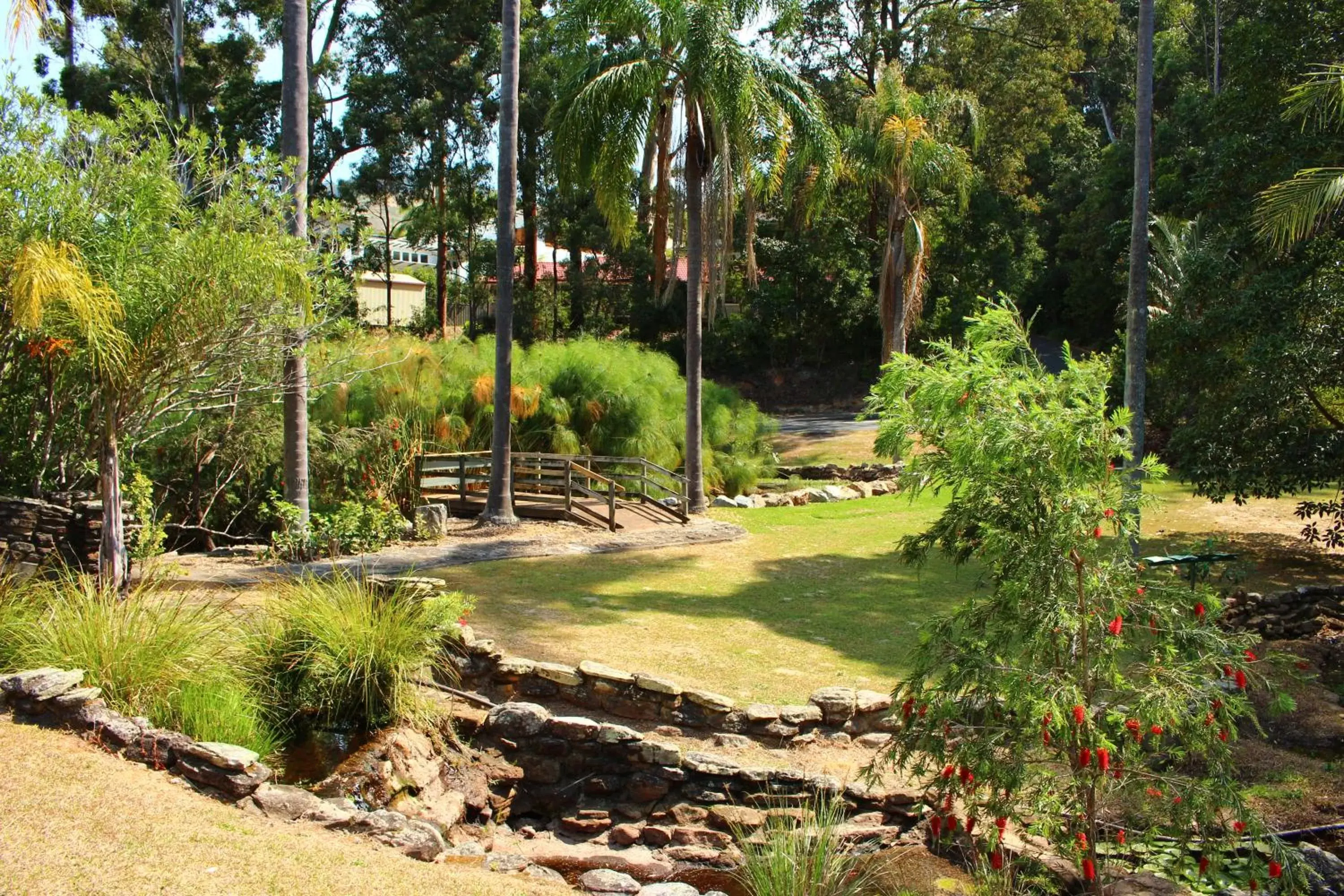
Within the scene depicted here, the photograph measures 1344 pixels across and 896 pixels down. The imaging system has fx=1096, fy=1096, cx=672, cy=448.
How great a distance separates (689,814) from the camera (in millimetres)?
7527

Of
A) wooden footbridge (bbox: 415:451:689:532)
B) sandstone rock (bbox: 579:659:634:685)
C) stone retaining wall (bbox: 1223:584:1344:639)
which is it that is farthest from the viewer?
wooden footbridge (bbox: 415:451:689:532)

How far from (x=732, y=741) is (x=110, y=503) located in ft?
17.9

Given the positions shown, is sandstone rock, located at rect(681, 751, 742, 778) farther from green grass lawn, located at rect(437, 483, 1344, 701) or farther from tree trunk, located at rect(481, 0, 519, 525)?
tree trunk, located at rect(481, 0, 519, 525)

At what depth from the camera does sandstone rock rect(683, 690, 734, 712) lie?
Result: 838 cm

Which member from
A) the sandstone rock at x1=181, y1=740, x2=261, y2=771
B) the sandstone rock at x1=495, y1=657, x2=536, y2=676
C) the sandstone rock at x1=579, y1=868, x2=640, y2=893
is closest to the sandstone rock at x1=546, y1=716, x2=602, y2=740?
the sandstone rock at x1=495, y1=657, x2=536, y2=676

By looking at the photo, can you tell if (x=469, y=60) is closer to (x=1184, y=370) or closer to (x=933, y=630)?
(x=1184, y=370)

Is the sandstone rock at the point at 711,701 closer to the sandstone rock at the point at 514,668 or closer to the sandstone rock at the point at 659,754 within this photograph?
the sandstone rock at the point at 659,754

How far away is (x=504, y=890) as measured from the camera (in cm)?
530

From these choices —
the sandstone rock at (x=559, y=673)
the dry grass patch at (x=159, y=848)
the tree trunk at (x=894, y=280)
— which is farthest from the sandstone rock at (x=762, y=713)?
the tree trunk at (x=894, y=280)

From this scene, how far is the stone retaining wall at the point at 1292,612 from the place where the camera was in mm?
11516

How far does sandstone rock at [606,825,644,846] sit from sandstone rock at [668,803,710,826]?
271mm

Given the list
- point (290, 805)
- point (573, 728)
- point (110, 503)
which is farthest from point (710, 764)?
point (110, 503)

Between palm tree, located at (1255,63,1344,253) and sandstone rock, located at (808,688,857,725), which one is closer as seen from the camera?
sandstone rock, located at (808,688,857,725)

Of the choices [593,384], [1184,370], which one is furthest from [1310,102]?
[593,384]
